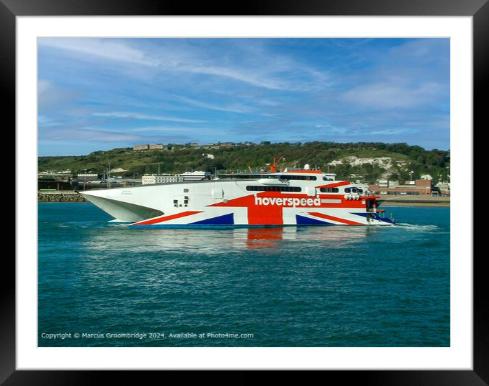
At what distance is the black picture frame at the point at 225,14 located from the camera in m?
4.20

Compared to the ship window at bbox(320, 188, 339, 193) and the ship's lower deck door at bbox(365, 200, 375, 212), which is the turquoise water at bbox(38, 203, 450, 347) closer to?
the ship window at bbox(320, 188, 339, 193)

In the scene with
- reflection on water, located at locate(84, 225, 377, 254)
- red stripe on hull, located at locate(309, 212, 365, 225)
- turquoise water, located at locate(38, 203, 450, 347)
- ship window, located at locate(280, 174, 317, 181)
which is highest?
ship window, located at locate(280, 174, 317, 181)

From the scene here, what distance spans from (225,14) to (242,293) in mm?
6141

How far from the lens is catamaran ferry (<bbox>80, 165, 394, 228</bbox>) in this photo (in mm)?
20125

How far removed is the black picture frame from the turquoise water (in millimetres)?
1802

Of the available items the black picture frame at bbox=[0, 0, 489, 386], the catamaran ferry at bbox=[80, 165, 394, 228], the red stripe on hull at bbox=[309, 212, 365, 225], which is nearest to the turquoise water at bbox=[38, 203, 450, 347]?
the black picture frame at bbox=[0, 0, 489, 386]

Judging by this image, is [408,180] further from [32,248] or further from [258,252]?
[32,248]

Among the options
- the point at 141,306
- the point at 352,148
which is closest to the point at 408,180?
the point at 352,148

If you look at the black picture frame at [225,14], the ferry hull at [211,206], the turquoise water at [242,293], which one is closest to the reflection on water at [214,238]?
the turquoise water at [242,293]

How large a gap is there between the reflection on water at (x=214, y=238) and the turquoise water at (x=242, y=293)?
150 millimetres

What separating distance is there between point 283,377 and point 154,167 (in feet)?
191

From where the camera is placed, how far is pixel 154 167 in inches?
2377

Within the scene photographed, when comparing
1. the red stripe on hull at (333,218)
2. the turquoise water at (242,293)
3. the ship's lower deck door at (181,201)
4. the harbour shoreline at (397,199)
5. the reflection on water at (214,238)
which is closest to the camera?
the turquoise water at (242,293)

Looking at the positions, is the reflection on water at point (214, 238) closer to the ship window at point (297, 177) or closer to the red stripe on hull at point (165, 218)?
the red stripe on hull at point (165, 218)
